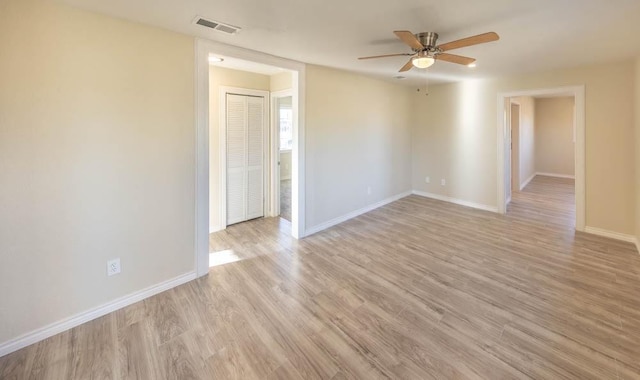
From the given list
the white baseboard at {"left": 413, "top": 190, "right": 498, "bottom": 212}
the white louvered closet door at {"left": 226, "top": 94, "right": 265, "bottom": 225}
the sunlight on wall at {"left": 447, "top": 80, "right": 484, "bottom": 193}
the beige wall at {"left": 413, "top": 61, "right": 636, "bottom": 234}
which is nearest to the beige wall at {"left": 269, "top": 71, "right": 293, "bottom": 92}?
the white louvered closet door at {"left": 226, "top": 94, "right": 265, "bottom": 225}

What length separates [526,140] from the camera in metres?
7.77

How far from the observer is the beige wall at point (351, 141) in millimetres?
4176

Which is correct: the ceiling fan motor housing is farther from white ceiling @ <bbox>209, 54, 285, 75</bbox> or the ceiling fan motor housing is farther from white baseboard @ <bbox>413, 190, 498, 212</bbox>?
white baseboard @ <bbox>413, 190, 498, 212</bbox>

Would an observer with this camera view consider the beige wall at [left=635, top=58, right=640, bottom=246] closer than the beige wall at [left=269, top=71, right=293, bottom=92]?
Yes

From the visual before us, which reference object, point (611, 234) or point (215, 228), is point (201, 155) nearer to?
point (215, 228)

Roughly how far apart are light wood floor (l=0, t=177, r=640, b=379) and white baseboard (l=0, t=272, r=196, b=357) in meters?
0.07

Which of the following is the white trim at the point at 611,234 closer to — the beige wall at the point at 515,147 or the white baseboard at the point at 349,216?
the beige wall at the point at 515,147

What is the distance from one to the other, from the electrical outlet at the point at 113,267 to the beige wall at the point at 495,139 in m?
5.73

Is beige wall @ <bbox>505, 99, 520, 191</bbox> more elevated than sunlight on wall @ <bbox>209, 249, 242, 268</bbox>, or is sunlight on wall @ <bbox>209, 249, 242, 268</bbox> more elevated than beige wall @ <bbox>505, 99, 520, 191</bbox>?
beige wall @ <bbox>505, 99, 520, 191</bbox>

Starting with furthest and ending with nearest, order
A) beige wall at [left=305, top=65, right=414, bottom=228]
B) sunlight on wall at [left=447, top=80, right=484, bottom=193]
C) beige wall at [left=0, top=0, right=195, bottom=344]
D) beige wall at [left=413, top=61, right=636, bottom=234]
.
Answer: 1. sunlight on wall at [left=447, top=80, right=484, bottom=193]
2. beige wall at [left=305, top=65, right=414, bottom=228]
3. beige wall at [left=413, top=61, right=636, bottom=234]
4. beige wall at [left=0, top=0, right=195, bottom=344]

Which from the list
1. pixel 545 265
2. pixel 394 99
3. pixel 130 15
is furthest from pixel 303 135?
pixel 545 265

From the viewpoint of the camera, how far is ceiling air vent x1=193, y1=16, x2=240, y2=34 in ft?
7.65

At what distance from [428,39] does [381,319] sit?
2.50 metres

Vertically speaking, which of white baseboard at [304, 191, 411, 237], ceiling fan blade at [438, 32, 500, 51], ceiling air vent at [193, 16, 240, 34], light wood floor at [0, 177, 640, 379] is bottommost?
light wood floor at [0, 177, 640, 379]
